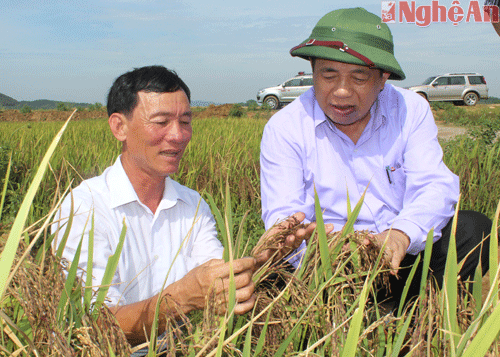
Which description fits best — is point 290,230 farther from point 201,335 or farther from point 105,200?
point 105,200

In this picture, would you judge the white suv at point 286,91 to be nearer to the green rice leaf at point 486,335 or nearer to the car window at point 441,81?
the car window at point 441,81

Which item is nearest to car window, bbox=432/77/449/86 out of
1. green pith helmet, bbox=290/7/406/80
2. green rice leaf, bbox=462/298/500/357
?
green pith helmet, bbox=290/7/406/80

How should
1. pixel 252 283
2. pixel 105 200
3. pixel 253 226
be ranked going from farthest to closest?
pixel 253 226
pixel 105 200
pixel 252 283

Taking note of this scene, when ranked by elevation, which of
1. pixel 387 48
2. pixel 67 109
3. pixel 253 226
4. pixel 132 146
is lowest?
pixel 253 226

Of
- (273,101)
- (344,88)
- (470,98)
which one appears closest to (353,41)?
(344,88)

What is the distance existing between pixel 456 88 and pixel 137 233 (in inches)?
775

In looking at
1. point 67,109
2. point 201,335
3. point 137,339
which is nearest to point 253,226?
point 137,339

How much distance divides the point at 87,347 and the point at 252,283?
36 centimetres

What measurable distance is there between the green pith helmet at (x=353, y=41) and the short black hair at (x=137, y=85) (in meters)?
0.56

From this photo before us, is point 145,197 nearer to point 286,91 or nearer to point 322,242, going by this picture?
point 322,242

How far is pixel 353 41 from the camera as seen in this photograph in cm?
166

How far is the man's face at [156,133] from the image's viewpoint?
1.40m

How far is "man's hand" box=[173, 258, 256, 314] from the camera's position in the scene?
35.6 inches

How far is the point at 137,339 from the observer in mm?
1130
